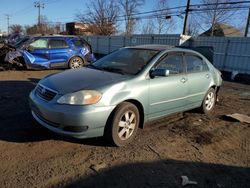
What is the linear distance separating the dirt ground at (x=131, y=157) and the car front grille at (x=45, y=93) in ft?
2.30

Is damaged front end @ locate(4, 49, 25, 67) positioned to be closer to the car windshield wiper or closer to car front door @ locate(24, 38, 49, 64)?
car front door @ locate(24, 38, 49, 64)

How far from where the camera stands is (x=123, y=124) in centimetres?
418

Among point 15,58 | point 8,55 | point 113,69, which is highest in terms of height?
point 113,69

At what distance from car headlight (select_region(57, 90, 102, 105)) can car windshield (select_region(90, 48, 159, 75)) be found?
3.27 ft

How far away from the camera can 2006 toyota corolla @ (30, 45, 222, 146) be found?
3.79 metres

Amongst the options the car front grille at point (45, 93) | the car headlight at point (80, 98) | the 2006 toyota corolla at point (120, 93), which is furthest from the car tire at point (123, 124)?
the car front grille at point (45, 93)

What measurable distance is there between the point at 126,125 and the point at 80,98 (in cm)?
90

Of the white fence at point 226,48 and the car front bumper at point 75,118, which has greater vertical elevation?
the white fence at point 226,48

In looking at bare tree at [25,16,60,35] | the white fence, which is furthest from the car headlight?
bare tree at [25,16,60,35]

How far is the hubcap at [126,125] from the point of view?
13.7 ft

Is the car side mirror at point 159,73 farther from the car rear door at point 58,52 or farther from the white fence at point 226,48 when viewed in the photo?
the white fence at point 226,48

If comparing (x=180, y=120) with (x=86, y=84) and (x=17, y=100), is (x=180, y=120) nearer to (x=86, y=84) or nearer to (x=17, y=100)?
(x=86, y=84)

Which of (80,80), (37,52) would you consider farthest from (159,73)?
(37,52)

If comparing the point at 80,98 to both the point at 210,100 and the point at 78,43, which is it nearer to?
the point at 210,100
